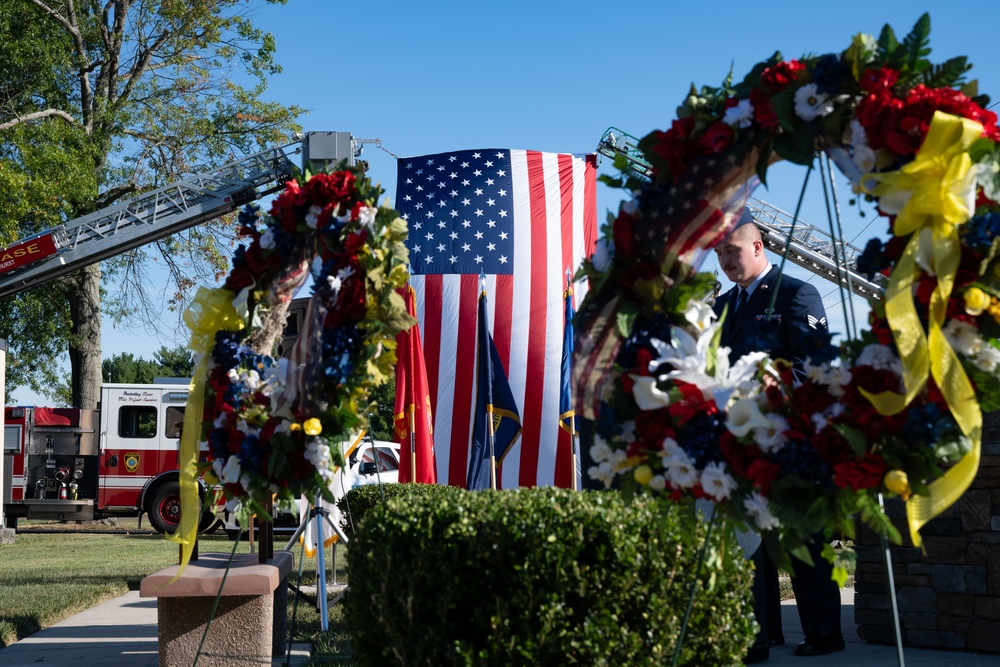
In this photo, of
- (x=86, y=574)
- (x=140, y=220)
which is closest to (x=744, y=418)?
(x=86, y=574)

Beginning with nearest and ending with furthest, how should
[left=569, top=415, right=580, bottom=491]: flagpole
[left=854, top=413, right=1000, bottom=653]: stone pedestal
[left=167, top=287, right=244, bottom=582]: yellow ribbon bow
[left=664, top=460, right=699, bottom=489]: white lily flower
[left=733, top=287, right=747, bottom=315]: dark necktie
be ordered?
[left=664, top=460, right=699, bottom=489]: white lily flower → [left=167, top=287, right=244, bottom=582]: yellow ribbon bow → [left=854, top=413, right=1000, bottom=653]: stone pedestal → [left=733, top=287, right=747, bottom=315]: dark necktie → [left=569, top=415, right=580, bottom=491]: flagpole

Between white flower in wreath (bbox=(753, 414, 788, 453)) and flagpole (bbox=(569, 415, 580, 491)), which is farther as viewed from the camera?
flagpole (bbox=(569, 415, 580, 491))

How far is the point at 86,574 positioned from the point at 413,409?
369 cm

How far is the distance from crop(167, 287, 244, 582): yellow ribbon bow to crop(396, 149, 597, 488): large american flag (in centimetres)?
677

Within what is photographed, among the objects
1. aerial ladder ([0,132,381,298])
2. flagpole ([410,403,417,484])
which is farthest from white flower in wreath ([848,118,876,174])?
aerial ladder ([0,132,381,298])

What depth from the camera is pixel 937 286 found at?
2428 millimetres

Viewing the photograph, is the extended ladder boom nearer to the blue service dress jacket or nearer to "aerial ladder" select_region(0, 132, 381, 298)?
"aerial ladder" select_region(0, 132, 381, 298)

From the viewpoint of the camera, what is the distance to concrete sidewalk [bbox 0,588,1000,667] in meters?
4.54

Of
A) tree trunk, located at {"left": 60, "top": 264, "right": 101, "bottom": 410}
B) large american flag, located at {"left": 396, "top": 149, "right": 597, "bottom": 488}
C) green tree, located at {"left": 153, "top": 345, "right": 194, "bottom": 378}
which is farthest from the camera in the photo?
green tree, located at {"left": 153, "top": 345, "right": 194, "bottom": 378}

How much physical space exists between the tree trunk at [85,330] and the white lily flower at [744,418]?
1879 cm

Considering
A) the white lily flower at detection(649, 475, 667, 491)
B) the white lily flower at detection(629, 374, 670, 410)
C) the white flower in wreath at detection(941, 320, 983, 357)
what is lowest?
the white lily flower at detection(649, 475, 667, 491)

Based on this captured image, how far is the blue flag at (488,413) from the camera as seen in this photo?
1053cm

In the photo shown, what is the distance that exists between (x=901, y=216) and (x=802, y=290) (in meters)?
2.20

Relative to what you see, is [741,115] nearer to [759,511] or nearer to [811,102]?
[811,102]
